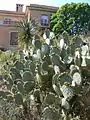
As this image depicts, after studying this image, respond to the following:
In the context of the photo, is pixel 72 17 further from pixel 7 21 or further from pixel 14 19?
pixel 7 21

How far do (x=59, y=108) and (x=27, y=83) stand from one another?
1278 mm

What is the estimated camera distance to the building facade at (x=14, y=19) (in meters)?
43.7

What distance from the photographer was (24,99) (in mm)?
8570

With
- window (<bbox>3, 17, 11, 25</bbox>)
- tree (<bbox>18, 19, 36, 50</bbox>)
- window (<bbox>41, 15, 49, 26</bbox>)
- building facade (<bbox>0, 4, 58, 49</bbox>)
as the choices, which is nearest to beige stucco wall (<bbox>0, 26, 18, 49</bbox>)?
building facade (<bbox>0, 4, 58, 49</bbox>)

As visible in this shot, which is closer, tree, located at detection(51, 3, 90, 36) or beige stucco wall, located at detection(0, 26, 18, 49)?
tree, located at detection(51, 3, 90, 36)

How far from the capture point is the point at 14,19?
47.8m

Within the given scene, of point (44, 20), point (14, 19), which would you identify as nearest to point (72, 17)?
point (44, 20)

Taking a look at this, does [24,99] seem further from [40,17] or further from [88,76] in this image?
[40,17]

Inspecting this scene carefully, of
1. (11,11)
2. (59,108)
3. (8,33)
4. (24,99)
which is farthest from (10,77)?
(11,11)

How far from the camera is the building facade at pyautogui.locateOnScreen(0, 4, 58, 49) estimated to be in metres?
43.7

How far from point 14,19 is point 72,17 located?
7952 mm

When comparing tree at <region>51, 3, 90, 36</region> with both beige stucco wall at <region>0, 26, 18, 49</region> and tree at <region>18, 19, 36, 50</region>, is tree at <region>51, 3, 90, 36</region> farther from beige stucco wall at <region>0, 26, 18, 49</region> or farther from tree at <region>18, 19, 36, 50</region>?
tree at <region>18, 19, 36, 50</region>

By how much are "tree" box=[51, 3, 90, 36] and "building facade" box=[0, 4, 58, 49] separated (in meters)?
1.65

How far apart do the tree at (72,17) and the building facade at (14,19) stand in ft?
5.41
